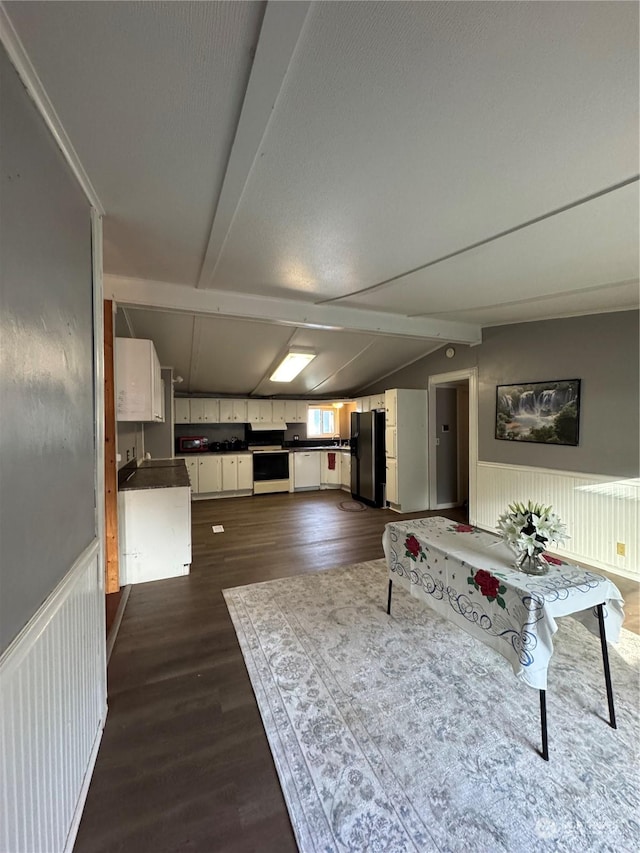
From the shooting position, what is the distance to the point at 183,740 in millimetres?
1535

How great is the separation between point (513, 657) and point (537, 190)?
84.6 inches

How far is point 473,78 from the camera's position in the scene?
1060 mm

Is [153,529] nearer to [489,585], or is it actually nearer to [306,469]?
[489,585]

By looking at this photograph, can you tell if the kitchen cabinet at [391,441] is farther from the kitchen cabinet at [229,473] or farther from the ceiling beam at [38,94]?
the ceiling beam at [38,94]

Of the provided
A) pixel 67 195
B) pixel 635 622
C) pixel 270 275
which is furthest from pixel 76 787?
pixel 635 622

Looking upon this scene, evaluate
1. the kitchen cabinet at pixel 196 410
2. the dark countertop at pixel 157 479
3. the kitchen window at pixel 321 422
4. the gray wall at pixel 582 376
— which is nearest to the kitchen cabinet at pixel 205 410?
the kitchen cabinet at pixel 196 410

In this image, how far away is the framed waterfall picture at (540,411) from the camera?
353 centimetres

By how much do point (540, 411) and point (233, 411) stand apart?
17.1ft

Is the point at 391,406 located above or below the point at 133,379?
below

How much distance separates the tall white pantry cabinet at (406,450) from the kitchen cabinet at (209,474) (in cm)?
313

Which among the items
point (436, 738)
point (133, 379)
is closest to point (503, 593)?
point (436, 738)

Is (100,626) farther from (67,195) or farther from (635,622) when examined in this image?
(635,622)

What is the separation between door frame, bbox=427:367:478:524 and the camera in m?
4.64

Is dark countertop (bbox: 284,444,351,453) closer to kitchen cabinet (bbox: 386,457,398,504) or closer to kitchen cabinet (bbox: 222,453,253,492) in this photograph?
kitchen cabinet (bbox: 222,453,253,492)
